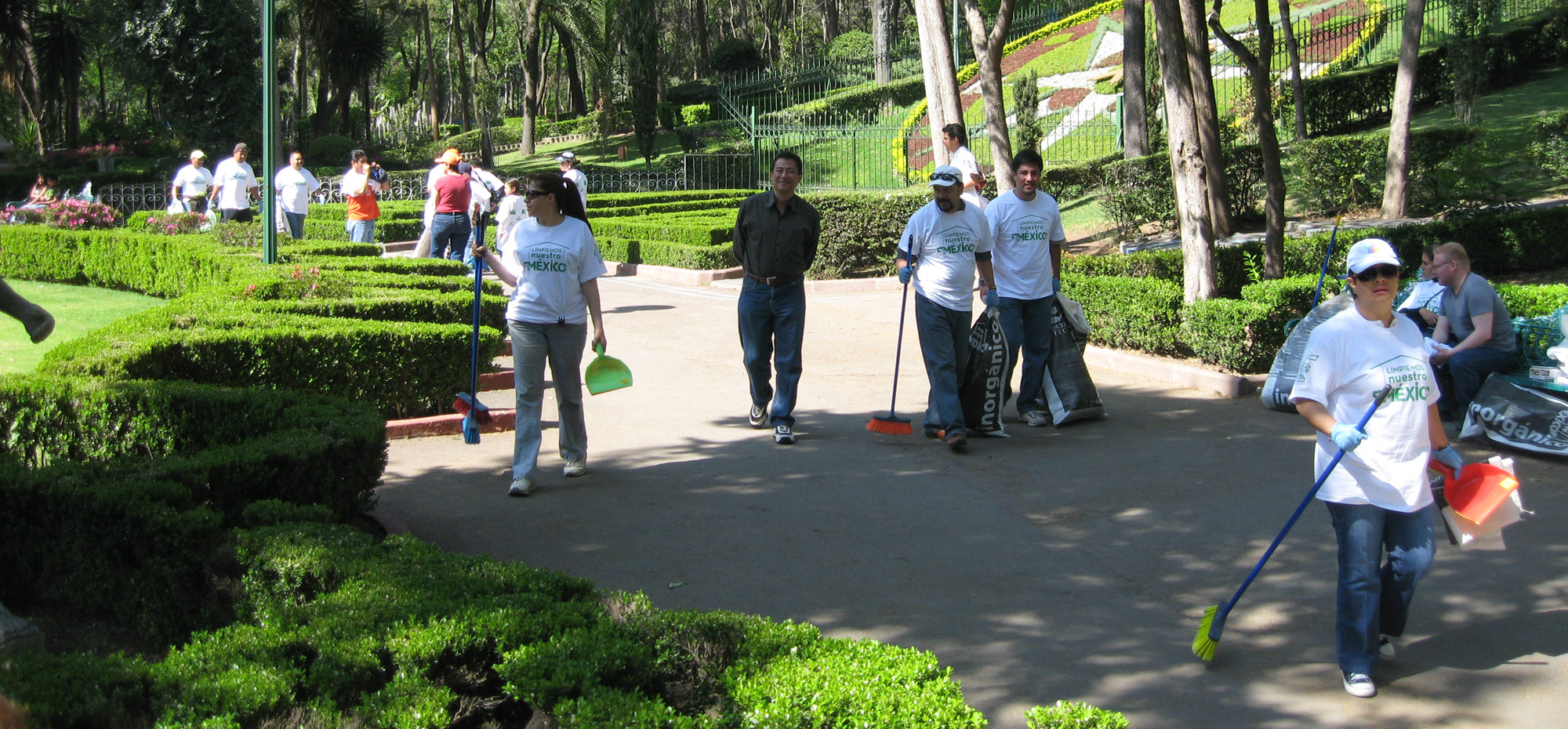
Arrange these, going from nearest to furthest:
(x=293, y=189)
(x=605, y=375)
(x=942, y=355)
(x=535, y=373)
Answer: (x=535, y=373) → (x=605, y=375) → (x=942, y=355) → (x=293, y=189)

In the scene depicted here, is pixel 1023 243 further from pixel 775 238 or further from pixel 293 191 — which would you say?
pixel 293 191

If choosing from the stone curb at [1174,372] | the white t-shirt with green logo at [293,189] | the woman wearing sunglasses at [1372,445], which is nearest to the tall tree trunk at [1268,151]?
the stone curb at [1174,372]

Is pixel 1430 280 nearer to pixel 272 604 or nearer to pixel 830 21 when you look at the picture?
pixel 272 604

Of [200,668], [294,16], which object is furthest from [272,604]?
[294,16]

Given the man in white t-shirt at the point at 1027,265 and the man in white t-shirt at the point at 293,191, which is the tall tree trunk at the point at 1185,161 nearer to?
the man in white t-shirt at the point at 1027,265

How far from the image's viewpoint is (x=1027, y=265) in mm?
7984

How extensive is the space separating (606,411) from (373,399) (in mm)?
1644

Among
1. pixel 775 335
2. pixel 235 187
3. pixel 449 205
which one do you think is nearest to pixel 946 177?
pixel 775 335

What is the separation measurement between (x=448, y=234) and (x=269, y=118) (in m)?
2.75

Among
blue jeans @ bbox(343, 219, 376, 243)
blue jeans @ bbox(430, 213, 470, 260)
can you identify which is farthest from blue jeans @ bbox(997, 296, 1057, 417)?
blue jeans @ bbox(343, 219, 376, 243)

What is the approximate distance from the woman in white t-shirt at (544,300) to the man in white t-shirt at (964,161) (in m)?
4.02

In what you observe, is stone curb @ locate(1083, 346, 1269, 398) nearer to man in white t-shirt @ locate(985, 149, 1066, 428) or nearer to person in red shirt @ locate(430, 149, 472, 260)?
man in white t-shirt @ locate(985, 149, 1066, 428)

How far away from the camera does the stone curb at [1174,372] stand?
353 inches

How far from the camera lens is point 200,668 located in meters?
3.36
